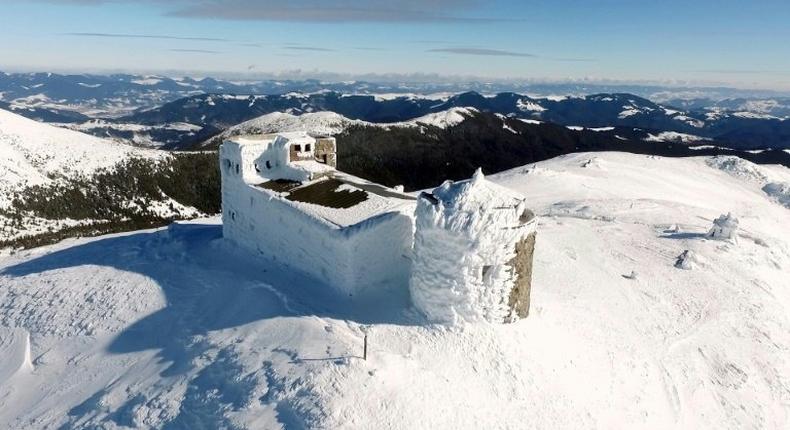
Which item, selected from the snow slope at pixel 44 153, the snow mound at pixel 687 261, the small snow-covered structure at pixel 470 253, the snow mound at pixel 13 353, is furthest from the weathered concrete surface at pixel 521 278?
the snow slope at pixel 44 153

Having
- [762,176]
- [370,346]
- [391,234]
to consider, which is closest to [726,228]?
[391,234]

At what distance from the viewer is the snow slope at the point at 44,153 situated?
64750 mm

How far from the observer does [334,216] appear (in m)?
24.4

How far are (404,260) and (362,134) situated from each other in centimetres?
8903

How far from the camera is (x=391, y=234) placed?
918 inches

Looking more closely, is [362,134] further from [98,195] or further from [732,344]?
[732,344]

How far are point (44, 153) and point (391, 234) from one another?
229 ft

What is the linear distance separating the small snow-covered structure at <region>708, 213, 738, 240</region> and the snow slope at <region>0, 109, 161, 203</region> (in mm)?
69759

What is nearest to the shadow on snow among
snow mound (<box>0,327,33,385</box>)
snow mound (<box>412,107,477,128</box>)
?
snow mound (<box>0,327,33,385</box>)

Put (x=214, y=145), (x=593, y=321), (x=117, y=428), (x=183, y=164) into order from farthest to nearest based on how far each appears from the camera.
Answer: (x=214, y=145)
(x=183, y=164)
(x=593, y=321)
(x=117, y=428)

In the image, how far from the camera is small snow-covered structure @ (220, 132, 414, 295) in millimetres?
23000

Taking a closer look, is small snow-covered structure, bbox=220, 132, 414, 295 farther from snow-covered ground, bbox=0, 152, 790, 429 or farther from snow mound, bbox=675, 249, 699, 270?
snow mound, bbox=675, 249, 699, 270

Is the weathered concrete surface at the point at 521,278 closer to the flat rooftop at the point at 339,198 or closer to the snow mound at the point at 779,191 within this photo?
the flat rooftop at the point at 339,198

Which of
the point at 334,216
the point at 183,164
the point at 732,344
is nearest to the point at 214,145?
the point at 183,164
